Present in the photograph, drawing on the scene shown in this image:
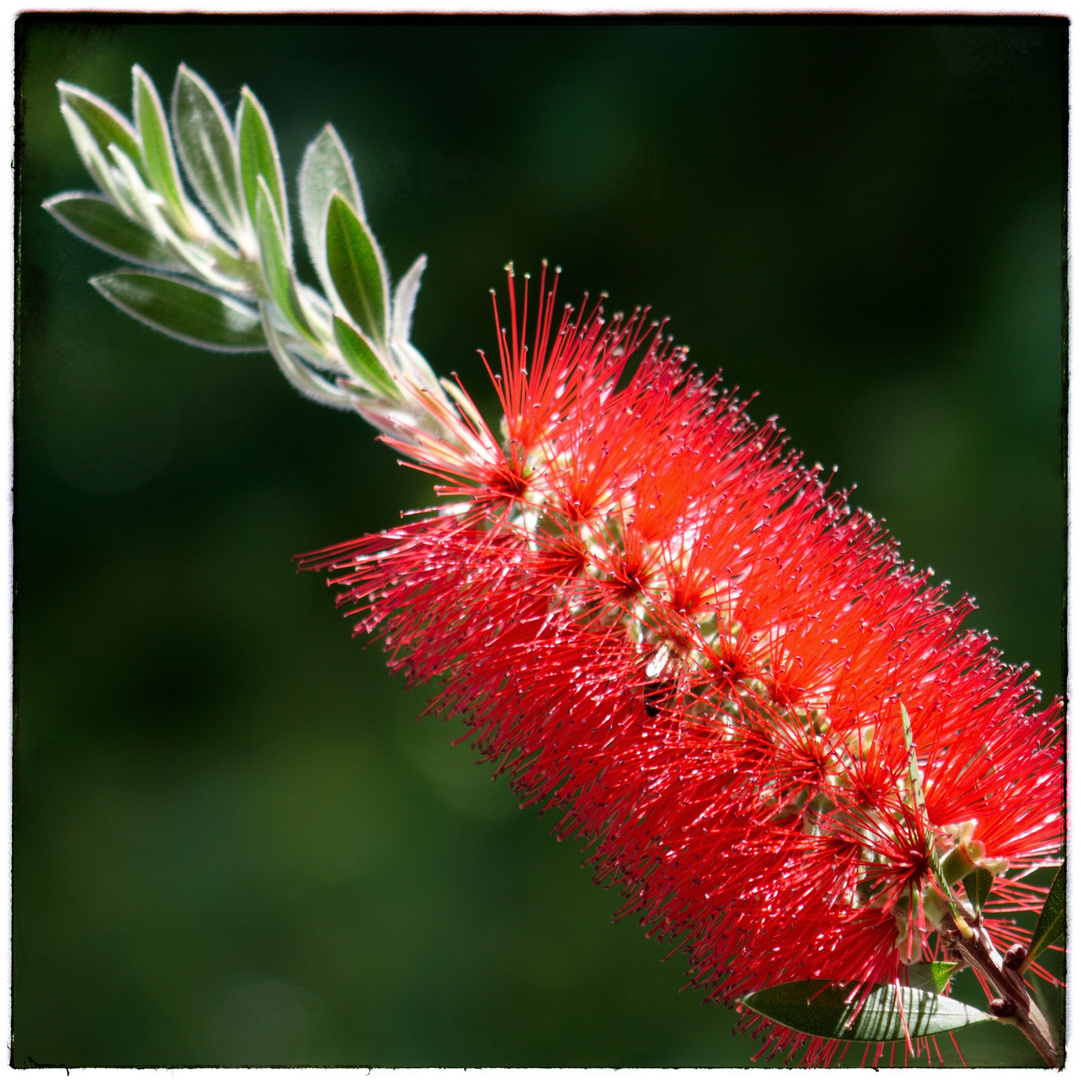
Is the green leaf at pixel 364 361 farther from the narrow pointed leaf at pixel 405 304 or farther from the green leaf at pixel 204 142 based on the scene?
the green leaf at pixel 204 142

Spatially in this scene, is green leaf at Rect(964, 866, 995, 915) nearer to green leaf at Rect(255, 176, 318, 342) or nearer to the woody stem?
the woody stem

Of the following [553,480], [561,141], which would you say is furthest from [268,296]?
[561,141]

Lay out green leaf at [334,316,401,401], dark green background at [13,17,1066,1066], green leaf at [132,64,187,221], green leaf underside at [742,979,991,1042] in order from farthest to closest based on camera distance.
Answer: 1. dark green background at [13,17,1066,1066]
2. green leaf at [132,64,187,221]
3. green leaf at [334,316,401,401]
4. green leaf underside at [742,979,991,1042]

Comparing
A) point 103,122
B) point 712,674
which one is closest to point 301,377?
point 103,122

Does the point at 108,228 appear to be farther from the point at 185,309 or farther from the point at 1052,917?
the point at 1052,917

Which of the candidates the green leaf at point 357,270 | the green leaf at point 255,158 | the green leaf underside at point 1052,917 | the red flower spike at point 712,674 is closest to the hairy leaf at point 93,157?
the green leaf at point 255,158

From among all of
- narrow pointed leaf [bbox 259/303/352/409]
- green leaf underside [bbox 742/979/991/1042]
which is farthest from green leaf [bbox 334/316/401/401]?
green leaf underside [bbox 742/979/991/1042]
